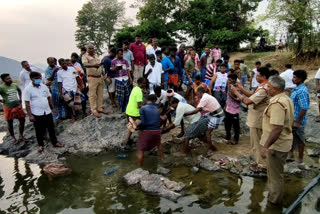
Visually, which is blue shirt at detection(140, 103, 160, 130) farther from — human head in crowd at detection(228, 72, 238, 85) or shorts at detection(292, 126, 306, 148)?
shorts at detection(292, 126, 306, 148)

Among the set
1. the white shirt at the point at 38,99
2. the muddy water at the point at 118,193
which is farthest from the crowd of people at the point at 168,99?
the muddy water at the point at 118,193

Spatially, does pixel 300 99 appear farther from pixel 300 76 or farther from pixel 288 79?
pixel 288 79

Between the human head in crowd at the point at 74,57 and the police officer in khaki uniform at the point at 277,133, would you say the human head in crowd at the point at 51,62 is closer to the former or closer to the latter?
the human head in crowd at the point at 74,57

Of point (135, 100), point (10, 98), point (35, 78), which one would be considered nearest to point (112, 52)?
point (135, 100)

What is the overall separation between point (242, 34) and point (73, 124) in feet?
60.8

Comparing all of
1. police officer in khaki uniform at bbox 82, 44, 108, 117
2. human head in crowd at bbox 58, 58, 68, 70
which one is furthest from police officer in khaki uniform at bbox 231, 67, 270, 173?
human head in crowd at bbox 58, 58, 68, 70

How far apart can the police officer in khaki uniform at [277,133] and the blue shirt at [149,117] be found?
7.63 ft

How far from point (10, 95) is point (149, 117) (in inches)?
177

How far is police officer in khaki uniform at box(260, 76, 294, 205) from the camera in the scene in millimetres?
3615

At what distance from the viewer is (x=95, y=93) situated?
760 cm

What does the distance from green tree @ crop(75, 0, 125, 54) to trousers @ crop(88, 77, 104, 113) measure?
1412 inches

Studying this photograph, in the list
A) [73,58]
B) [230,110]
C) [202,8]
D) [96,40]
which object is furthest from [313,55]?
[96,40]

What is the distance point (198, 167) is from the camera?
570 cm

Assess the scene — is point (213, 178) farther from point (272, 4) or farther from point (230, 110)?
point (272, 4)
